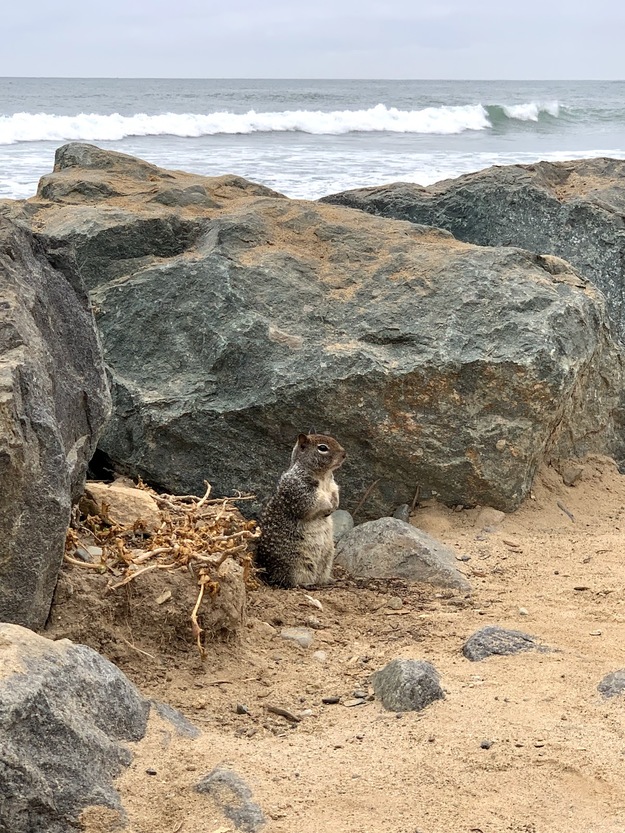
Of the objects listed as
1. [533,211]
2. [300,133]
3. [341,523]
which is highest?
[300,133]

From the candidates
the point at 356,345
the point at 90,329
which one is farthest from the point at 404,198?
the point at 90,329

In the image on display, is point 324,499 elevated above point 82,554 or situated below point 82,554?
below

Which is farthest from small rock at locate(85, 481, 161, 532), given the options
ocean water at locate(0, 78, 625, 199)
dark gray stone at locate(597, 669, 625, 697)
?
ocean water at locate(0, 78, 625, 199)

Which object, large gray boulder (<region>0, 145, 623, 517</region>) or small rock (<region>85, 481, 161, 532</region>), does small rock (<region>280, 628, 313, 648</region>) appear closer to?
small rock (<region>85, 481, 161, 532</region>)

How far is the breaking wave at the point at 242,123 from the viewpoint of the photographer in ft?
109

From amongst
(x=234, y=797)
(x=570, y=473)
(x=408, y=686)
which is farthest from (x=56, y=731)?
(x=570, y=473)

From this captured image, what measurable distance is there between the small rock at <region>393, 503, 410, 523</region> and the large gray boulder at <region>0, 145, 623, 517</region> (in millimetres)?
48

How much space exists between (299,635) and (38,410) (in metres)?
1.84

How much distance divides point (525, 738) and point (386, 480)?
326 cm

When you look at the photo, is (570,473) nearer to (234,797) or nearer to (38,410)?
(38,410)

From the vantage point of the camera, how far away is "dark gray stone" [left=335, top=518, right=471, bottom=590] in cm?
569

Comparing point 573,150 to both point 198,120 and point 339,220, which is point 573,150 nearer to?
point 198,120

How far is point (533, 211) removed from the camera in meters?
8.59

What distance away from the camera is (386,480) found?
21.9ft
